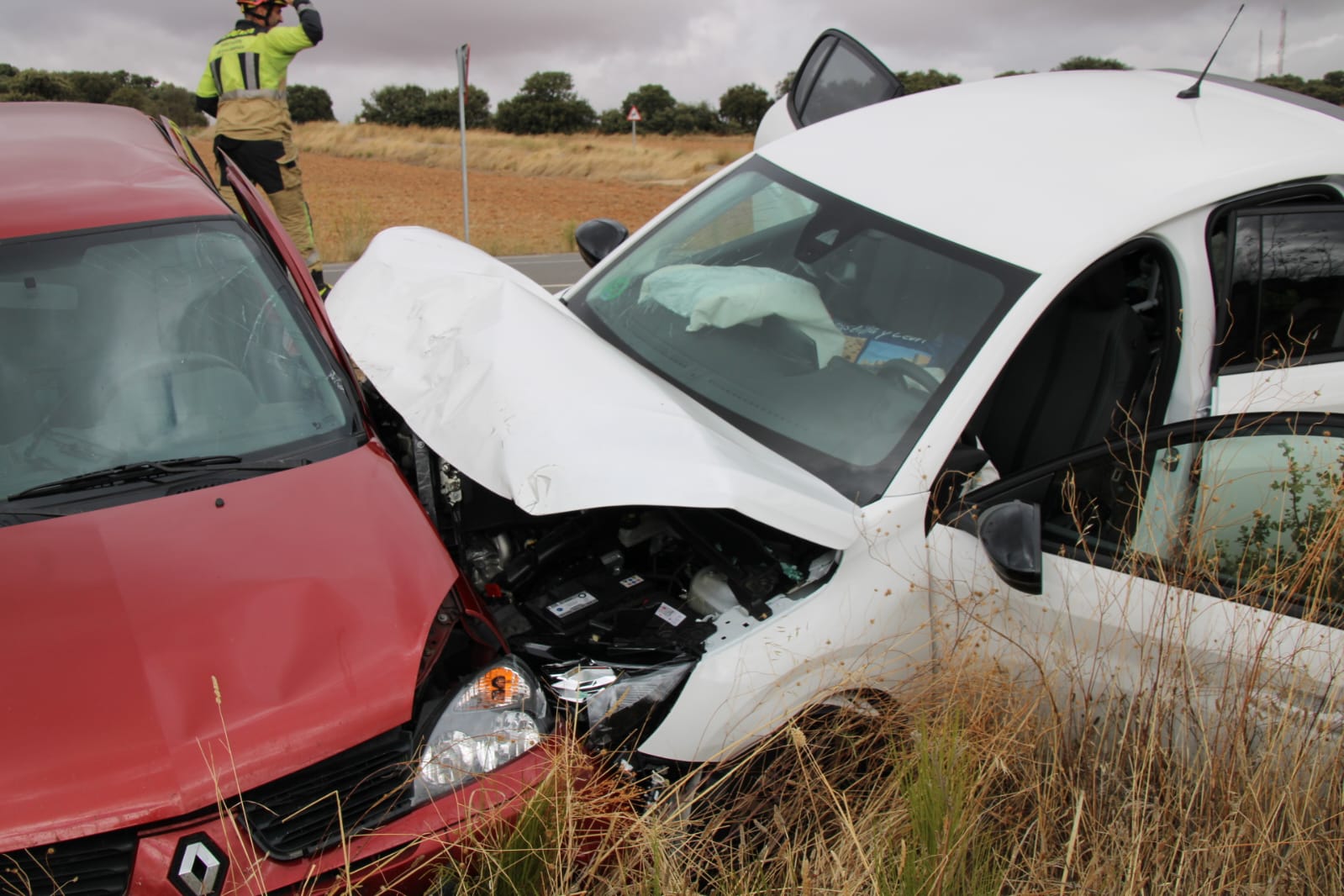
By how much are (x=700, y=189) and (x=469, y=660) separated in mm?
2130

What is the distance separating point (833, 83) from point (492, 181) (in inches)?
1061

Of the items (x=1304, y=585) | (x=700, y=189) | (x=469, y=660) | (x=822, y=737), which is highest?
(x=700, y=189)

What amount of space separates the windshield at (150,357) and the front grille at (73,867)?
1083 millimetres

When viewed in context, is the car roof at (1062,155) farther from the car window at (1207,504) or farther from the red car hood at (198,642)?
the red car hood at (198,642)

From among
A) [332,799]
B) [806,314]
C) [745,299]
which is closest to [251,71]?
[745,299]

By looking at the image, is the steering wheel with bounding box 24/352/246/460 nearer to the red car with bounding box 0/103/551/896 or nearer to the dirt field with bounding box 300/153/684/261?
the red car with bounding box 0/103/551/896

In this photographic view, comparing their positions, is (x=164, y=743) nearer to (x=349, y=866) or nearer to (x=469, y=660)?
(x=349, y=866)

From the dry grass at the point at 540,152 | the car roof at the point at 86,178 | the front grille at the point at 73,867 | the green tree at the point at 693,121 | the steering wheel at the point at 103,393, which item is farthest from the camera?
the green tree at the point at 693,121

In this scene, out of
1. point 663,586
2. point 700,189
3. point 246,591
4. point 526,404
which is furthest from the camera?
point 700,189

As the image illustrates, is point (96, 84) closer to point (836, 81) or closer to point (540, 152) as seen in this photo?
point (540, 152)

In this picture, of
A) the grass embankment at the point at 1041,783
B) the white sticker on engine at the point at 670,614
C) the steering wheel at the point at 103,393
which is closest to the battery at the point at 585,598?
the white sticker on engine at the point at 670,614

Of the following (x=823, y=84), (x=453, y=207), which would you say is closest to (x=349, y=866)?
(x=823, y=84)

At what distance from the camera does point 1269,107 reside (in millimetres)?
3396

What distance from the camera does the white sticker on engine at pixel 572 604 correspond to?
263 centimetres
